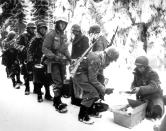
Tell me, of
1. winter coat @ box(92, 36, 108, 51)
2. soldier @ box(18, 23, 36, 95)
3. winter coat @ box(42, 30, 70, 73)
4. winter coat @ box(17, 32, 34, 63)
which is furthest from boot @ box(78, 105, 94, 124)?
winter coat @ box(17, 32, 34, 63)

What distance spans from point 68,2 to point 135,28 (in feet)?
9.13

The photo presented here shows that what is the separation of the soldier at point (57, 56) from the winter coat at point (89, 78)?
0.80 meters

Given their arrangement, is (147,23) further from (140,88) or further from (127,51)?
(140,88)

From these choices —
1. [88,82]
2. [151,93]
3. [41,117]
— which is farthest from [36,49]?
[151,93]

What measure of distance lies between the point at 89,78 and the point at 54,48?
1391 mm

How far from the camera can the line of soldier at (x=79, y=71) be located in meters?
5.27

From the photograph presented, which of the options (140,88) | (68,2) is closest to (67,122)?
(140,88)

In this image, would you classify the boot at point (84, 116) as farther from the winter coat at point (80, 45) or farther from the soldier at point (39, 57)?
the winter coat at point (80, 45)

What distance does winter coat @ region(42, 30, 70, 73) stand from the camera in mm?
6039

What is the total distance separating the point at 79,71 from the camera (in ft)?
17.4

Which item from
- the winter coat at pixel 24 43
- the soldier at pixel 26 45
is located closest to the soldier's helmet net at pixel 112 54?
the soldier at pixel 26 45

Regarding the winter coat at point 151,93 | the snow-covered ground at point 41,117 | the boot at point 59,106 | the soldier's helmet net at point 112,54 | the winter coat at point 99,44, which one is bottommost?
the snow-covered ground at point 41,117

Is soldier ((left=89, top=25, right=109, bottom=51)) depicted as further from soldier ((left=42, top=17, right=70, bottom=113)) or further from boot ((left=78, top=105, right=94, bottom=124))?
boot ((left=78, top=105, right=94, bottom=124))

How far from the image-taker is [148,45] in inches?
396
